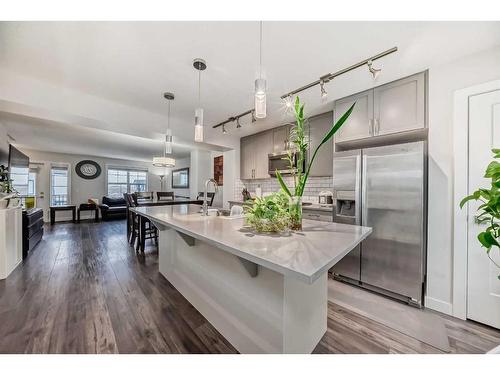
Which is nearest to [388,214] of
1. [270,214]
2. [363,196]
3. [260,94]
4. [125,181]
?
[363,196]

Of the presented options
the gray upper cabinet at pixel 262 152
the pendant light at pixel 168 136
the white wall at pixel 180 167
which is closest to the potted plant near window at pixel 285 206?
the pendant light at pixel 168 136

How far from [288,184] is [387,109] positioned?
2044 mm

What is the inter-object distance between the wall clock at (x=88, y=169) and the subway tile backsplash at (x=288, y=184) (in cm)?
631

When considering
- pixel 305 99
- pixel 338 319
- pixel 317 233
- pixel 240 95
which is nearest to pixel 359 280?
pixel 338 319

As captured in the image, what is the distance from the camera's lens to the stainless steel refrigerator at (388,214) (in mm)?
1945

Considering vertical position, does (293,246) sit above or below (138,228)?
above

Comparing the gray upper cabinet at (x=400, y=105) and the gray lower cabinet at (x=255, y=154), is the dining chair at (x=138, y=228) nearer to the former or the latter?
the gray lower cabinet at (x=255, y=154)

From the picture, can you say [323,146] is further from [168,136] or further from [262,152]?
[168,136]

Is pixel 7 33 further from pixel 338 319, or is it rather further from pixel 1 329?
pixel 338 319

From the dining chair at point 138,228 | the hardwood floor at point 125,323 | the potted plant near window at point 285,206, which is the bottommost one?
the hardwood floor at point 125,323

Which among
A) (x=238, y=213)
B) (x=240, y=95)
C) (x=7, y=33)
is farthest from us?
(x=240, y=95)

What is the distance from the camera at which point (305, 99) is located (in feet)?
8.87

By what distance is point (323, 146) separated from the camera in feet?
10.2

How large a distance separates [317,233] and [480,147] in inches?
66.7
